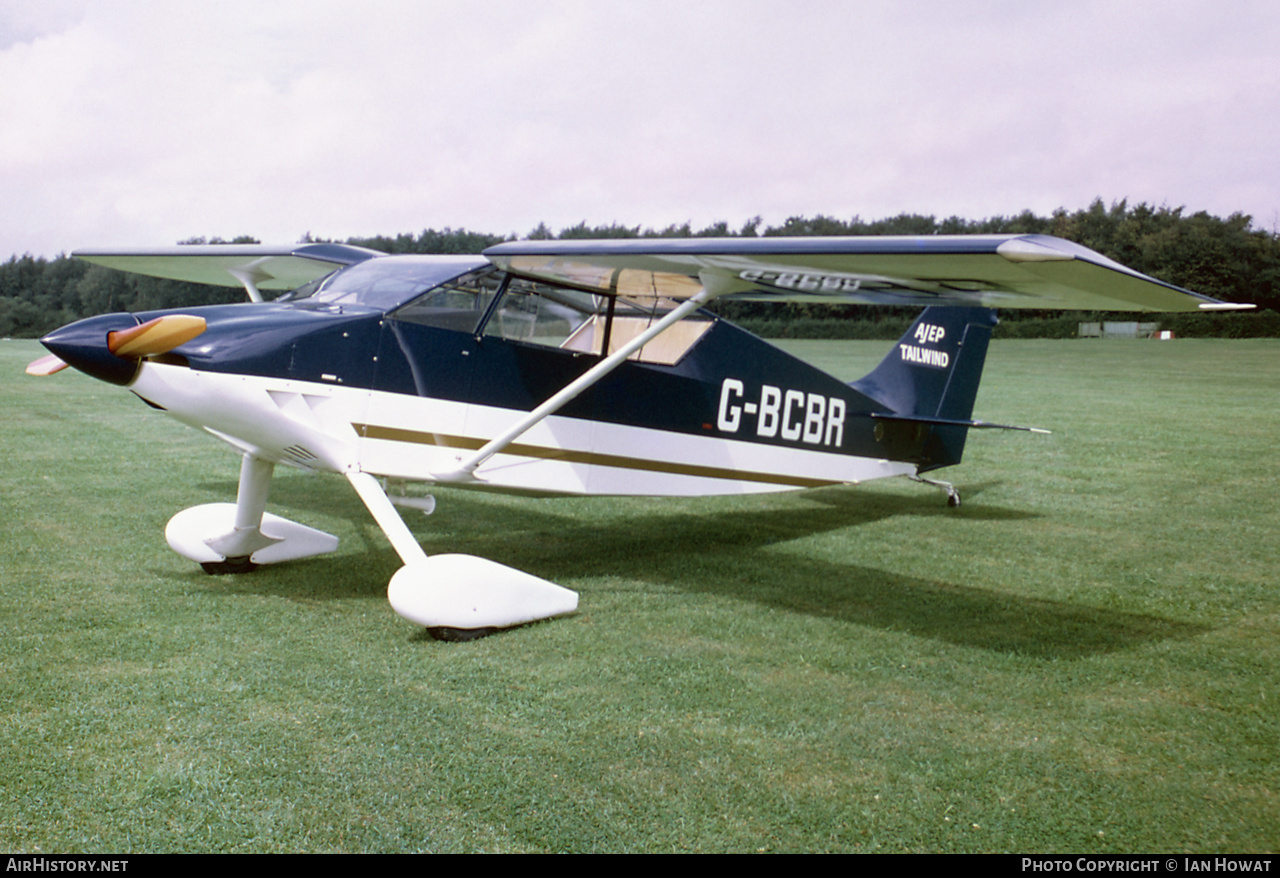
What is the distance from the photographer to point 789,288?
18.1 feet

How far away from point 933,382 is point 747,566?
11.2 ft

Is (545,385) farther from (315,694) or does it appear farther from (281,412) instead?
Result: (315,694)

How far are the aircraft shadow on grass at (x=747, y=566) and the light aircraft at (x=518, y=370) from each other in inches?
21.7

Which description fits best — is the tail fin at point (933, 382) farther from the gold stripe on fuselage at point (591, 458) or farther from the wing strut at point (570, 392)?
the wing strut at point (570, 392)

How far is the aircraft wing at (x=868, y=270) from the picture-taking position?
13.0ft

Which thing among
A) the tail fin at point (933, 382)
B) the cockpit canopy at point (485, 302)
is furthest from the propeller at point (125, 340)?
the tail fin at point (933, 382)

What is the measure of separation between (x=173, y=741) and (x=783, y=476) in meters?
5.14

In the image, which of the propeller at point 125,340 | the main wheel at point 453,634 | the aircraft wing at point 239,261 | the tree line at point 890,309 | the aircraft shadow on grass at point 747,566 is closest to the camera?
the propeller at point 125,340

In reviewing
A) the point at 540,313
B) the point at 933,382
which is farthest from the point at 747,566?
the point at 933,382

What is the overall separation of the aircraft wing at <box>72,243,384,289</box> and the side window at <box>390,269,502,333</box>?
1.67m

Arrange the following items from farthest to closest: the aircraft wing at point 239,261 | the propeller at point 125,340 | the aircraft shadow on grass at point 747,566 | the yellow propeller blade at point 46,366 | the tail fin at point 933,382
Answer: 1. the tail fin at point 933,382
2. the aircraft wing at point 239,261
3. the aircraft shadow on grass at point 747,566
4. the yellow propeller blade at point 46,366
5. the propeller at point 125,340

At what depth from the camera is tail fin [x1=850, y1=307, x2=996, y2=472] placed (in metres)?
8.77

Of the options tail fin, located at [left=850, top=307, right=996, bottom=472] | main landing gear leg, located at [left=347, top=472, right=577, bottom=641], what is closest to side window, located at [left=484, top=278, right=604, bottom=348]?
main landing gear leg, located at [left=347, top=472, right=577, bottom=641]

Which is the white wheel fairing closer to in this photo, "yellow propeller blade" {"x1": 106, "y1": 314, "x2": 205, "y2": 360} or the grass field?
the grass field
